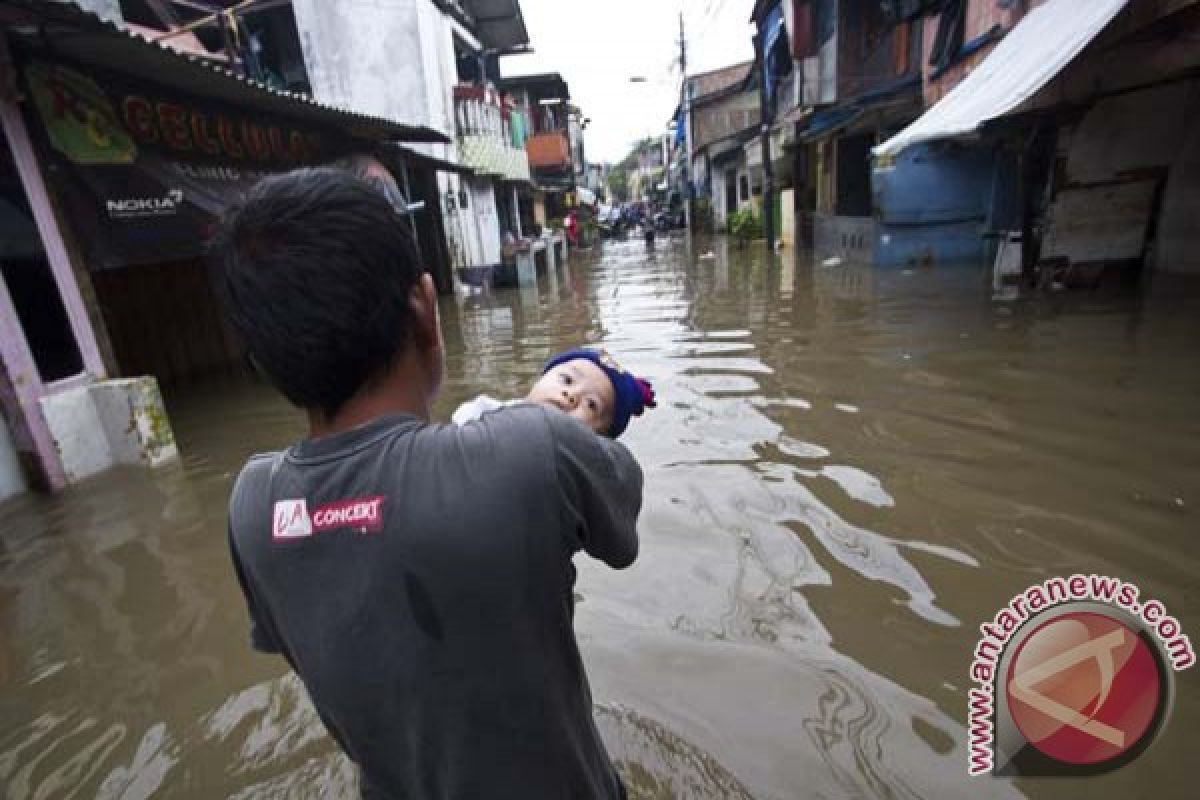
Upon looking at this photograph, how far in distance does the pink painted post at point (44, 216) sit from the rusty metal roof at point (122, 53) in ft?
1.02

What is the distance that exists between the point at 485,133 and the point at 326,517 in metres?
18.1

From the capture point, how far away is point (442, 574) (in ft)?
2.79

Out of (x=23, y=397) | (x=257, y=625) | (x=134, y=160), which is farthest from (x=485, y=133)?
(x=257, y=625)

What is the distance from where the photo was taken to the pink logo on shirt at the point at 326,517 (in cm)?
84

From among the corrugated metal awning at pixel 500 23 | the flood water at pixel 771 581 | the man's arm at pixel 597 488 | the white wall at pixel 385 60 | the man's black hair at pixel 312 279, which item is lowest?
the flood water at pixel 771 581

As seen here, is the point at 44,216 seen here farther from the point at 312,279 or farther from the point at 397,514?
the point at 397,514

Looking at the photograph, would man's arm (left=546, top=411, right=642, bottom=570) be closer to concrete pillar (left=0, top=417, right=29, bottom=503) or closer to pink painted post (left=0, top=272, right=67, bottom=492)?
pink painted post (left=0, top=272, right=67, bottom=492)

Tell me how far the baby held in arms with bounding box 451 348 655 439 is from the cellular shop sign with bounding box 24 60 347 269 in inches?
215

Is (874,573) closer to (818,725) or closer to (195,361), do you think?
(818,725)

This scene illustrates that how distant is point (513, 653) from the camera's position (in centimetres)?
93

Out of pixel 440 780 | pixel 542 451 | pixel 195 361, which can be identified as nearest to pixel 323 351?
pixel 542 451

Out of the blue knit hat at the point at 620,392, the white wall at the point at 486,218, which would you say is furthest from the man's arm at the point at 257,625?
the white wall at the point at 486,218

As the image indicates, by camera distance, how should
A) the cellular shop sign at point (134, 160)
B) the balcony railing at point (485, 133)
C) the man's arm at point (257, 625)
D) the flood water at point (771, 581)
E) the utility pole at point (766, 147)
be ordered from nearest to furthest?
the man's arm at point (257, 625), the flood water at point (771, 581), the cellular shop sign at point (134, 160), the balcony railing at point (485, 133), the utility pole at point (766, 147)

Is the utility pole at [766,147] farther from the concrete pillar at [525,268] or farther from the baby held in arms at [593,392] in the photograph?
the baby held in arms at [593,392]
